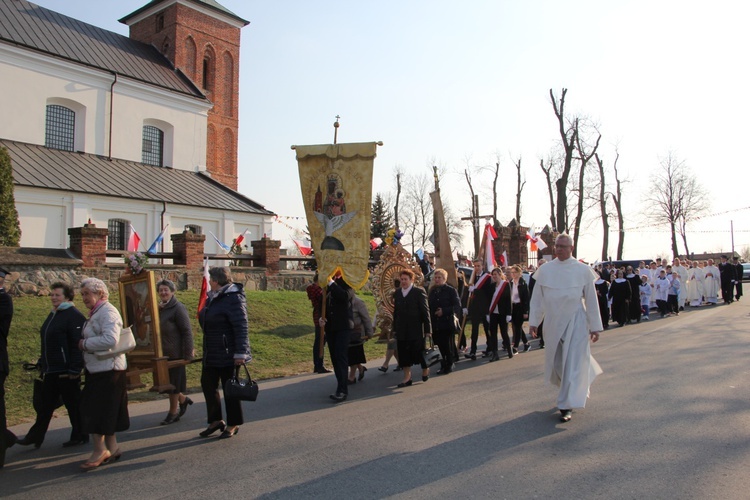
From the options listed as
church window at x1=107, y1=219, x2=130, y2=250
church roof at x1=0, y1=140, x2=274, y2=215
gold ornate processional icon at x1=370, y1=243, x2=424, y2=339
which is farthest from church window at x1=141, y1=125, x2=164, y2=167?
gold ornate processional icon at x1=370, y1=243, x2=424, y2=339

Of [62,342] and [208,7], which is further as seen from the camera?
[208,7]

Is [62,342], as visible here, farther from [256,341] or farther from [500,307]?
[500,307]

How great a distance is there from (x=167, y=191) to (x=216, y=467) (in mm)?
24641

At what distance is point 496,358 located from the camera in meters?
12.3

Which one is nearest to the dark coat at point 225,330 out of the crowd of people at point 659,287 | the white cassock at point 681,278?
the crowd of people at point 659,287

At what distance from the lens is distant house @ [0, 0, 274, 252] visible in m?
24.5

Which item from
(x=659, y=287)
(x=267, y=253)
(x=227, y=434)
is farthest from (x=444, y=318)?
(x=659, y=287)

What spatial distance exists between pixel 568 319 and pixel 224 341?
3.92m

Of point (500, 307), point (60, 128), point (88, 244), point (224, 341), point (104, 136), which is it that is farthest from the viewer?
point (104, 136)

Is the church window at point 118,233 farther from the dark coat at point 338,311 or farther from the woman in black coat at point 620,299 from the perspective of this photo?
the dark coat at point 338,311

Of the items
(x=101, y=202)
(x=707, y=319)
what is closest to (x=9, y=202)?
(x=101, y=202)

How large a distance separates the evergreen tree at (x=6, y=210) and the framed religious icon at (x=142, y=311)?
11300mm

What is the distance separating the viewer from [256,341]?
14.1 meters

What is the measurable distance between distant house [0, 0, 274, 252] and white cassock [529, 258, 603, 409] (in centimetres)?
→ 2120
